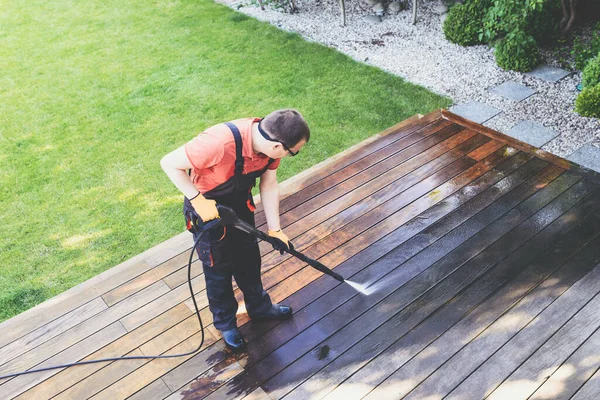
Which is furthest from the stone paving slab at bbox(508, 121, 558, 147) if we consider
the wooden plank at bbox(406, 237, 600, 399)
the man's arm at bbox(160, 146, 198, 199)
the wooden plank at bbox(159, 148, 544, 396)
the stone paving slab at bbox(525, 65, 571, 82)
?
the man's arm at bbox(160, 146, 198, 199)

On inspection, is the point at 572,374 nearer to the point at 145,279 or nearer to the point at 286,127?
the point at 286,127

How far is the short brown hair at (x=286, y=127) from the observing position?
6.17ft

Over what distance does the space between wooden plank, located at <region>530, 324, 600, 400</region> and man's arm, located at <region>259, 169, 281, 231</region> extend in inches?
55.1

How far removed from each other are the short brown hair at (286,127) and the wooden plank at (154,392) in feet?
4.34

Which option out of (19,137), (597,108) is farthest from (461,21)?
(19,137)

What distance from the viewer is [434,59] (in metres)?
5.53

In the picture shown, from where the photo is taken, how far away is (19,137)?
4.66 metres

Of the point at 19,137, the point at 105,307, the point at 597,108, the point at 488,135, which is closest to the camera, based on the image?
the point at 105,307

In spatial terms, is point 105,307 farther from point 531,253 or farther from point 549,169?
point 549,169

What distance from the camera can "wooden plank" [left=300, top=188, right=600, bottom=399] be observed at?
2307 millimetres

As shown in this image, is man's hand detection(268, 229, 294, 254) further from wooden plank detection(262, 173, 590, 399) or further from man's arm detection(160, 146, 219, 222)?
wooden plank detection(262, 173, 590, 399)

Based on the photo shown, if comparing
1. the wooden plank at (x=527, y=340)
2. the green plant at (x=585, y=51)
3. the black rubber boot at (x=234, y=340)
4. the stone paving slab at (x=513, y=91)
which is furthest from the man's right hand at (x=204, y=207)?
the green plant at (x=585, y=51)

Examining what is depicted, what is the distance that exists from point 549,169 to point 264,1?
188 inches

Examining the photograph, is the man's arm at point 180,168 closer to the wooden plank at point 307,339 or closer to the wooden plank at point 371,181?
the wooden plank at point 307,339
